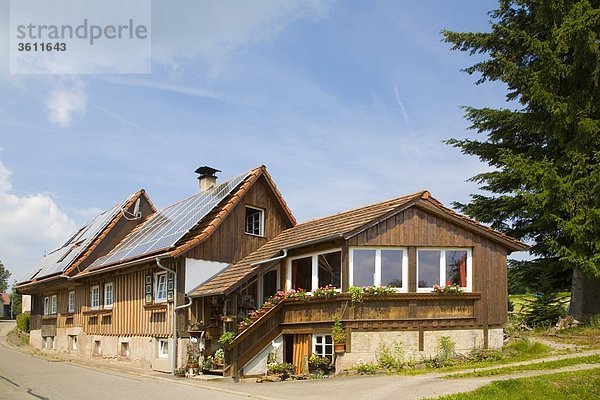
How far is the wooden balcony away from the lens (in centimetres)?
1902

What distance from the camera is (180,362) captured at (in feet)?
74.1

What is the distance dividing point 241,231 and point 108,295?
7.44 metres

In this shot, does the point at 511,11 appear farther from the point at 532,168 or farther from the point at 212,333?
the point at 212,333

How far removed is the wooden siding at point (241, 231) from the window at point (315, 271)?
11.2ft

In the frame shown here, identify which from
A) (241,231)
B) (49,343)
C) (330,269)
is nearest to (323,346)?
(330,269)

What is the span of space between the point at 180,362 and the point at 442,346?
8815 mm

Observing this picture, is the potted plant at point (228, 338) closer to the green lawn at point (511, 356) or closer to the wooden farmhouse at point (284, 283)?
the wooden farmhouse at point (284, 283)

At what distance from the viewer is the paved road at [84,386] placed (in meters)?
15.5

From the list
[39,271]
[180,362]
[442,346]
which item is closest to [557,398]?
[442,346]

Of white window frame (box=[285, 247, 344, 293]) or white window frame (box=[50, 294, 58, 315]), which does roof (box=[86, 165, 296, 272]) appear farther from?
white window frame (box=[50, 294, 58, 315])

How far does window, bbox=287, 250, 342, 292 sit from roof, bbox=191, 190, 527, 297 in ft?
1.97

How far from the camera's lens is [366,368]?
18.4 meters

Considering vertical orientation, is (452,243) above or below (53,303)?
above

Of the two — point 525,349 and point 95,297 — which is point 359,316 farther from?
point 95,297
